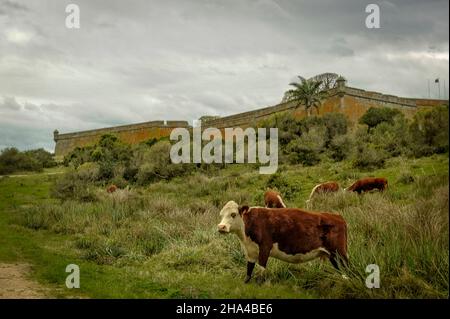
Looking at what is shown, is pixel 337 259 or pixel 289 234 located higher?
pixel 289 234

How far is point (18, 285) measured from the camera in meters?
8.11

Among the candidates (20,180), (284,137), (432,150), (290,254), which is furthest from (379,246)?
(20,180)

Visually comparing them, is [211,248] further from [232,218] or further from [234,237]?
[232,218]

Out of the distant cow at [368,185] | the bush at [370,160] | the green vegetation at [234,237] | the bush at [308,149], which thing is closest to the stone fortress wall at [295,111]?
the bush at [308,149]

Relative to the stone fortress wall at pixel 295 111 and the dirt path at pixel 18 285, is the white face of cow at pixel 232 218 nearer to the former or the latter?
the dirt path at pixel 18 285

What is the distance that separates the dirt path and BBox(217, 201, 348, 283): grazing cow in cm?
329

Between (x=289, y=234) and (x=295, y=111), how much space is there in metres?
37.3

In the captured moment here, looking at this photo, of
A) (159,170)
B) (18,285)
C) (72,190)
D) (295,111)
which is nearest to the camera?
(18,285)

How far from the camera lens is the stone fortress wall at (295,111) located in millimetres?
40094

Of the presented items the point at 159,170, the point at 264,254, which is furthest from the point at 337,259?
the point at 159,170

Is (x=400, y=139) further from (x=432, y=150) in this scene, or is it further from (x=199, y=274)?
(x=199, y=274)

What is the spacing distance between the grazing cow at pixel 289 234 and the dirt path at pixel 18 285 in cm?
329

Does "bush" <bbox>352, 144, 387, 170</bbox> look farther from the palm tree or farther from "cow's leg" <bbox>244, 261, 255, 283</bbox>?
the palm tree
